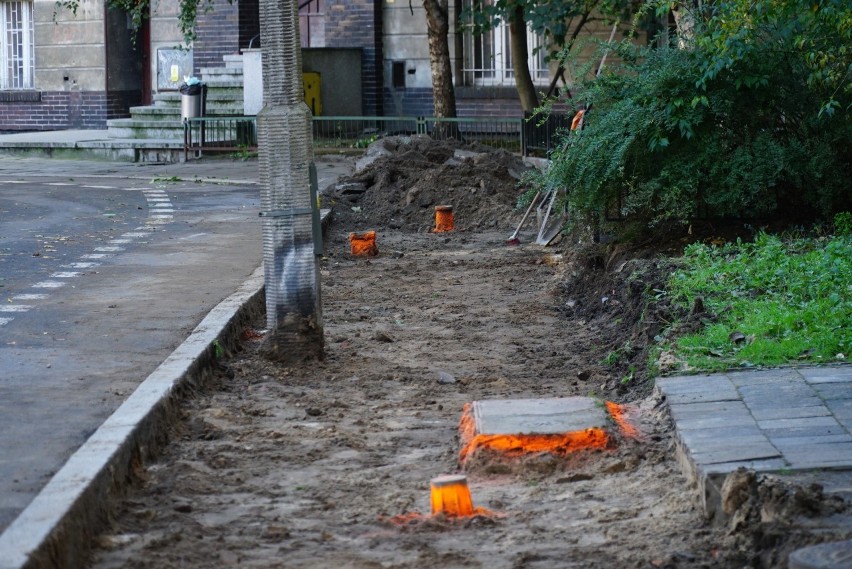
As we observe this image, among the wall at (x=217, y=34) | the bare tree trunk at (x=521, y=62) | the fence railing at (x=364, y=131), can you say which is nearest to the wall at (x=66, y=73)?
the wall at (x=217, y=34)

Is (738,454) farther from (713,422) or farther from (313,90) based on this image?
(313,90)

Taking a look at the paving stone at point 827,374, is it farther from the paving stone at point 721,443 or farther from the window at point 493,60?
the window at point 493,60

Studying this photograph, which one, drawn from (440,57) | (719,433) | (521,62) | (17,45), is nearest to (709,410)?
(719,433)

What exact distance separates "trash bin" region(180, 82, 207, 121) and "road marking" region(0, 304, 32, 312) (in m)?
16.1

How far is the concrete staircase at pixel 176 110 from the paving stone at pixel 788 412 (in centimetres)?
2044

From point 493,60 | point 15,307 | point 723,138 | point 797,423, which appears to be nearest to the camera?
point 797,423

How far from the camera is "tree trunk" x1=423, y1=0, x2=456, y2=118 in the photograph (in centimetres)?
2253

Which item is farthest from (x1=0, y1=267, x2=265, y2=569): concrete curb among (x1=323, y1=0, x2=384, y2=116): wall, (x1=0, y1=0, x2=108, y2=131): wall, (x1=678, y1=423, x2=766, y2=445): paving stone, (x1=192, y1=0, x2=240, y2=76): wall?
(x1=0, y1=0, x2=108, y2=131): wall

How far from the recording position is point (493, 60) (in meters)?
27.1

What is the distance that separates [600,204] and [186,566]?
283 inches

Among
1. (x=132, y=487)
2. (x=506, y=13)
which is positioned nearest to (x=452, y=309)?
(x=132, y=487)

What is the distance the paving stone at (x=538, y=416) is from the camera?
6172mm

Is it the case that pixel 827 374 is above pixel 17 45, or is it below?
below

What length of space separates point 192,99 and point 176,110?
0.88m
